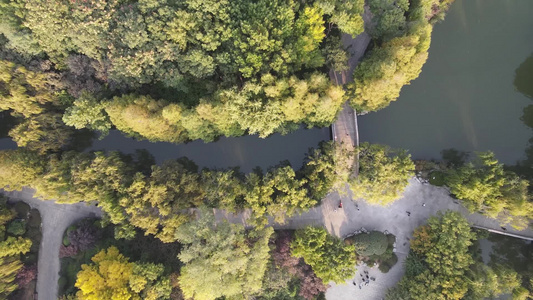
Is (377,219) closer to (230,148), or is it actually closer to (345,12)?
(230,148)

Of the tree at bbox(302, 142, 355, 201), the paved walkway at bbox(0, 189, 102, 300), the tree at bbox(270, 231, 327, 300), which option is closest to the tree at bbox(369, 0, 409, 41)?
the tree at bbox(302, 142, 355, 201)

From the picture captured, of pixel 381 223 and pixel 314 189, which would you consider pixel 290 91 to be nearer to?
pixel 314 189

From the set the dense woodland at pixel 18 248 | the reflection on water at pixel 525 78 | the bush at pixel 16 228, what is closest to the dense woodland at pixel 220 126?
the dense woodland at pixel 18 248

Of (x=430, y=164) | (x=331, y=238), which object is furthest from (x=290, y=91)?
(x=430, y=164)

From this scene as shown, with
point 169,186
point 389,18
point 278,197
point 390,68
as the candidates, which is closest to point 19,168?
point 169,186

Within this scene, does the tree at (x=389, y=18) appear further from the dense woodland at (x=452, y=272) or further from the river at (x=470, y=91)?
the dense woodland at (x=452, y=272)

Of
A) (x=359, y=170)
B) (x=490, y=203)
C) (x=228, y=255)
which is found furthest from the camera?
(x=359, y=170)

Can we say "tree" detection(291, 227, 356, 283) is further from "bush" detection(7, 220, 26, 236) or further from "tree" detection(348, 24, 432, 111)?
"bush" detection(7, 220, 26, 236)
